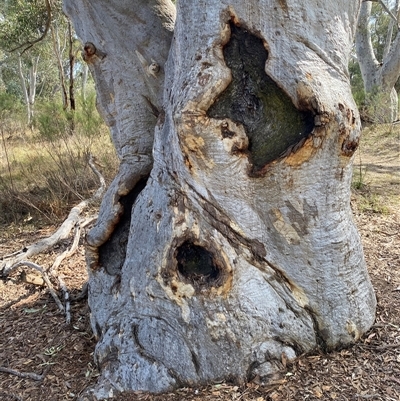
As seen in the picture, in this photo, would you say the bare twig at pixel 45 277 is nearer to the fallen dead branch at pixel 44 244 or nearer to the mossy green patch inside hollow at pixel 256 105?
the fallen dead branch at pixel 44 244

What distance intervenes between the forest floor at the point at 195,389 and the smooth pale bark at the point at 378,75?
513cm

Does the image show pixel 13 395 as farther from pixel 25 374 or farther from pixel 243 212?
pixel 243 212

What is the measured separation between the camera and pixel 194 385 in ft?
6.22

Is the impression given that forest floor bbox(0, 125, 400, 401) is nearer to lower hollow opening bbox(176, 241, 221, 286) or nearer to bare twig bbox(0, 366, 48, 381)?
bare twig bbox(0, 366, 48, 381)

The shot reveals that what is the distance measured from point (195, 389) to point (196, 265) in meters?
0.54

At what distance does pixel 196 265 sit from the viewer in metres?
1.96

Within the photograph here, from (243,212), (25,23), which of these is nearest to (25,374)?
(243,212)

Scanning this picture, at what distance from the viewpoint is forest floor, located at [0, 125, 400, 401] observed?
5.89 ft

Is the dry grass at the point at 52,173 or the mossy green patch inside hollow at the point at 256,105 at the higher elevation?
the mossy green patch inside hollow at the point at 256,105

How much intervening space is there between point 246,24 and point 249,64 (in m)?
A: 0.16

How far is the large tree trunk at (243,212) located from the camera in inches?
66.0

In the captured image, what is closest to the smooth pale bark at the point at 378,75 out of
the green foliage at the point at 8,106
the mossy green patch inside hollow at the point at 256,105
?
the mossy green patch inside hollow at the point at 256,105

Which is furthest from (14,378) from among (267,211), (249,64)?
(249,64)

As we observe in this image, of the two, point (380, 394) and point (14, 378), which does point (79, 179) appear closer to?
point (14, 378)
